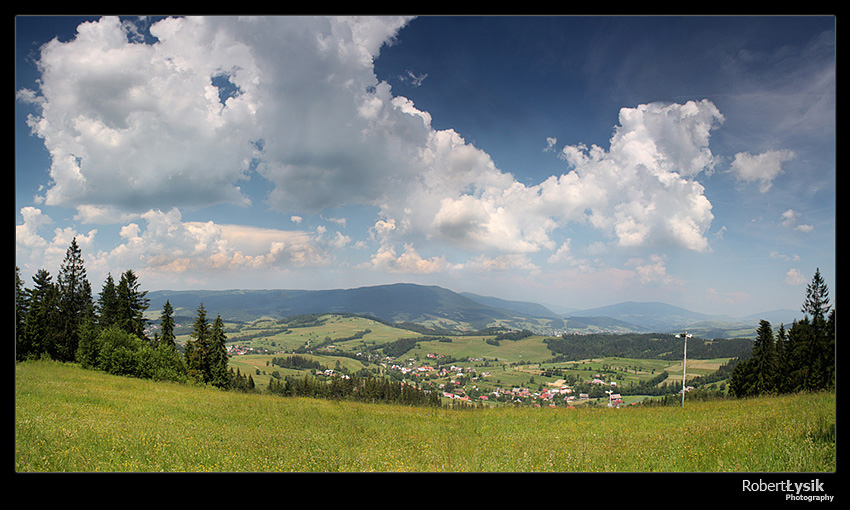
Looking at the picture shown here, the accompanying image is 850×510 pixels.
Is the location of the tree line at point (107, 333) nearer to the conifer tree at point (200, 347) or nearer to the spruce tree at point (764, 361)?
the conifer tree at point (200, 347)

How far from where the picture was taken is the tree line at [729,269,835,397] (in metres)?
18.8

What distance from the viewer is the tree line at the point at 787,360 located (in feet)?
61.5

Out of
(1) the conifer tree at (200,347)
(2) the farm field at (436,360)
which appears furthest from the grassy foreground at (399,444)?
(2) the farm field at (436,360)

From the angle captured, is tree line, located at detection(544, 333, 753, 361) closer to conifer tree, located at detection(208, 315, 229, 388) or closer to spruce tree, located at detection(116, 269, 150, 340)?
conifer tree, located at detection(208, 315, 229, 388)

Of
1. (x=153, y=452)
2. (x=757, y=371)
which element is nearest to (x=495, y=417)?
(x=153, y=452)

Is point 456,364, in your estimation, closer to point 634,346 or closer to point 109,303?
point 634,346

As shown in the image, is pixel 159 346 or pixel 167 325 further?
pixel 167 325

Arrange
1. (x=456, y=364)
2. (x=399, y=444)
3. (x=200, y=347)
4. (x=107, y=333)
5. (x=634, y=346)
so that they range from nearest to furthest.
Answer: (x=399, y=444) < (x=107, y=333) < (x=200, y=347) < (x=456, y=364) < (x=634, y=346)

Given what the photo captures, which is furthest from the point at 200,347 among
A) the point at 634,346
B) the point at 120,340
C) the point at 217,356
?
the point at 634,346

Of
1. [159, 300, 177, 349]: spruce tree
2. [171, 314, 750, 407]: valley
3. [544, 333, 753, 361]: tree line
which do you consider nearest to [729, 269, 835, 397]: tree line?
[171, 314, 750, 407]: valley

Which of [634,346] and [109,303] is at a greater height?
[109,303]

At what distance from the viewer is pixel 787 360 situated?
→ 836 inches
